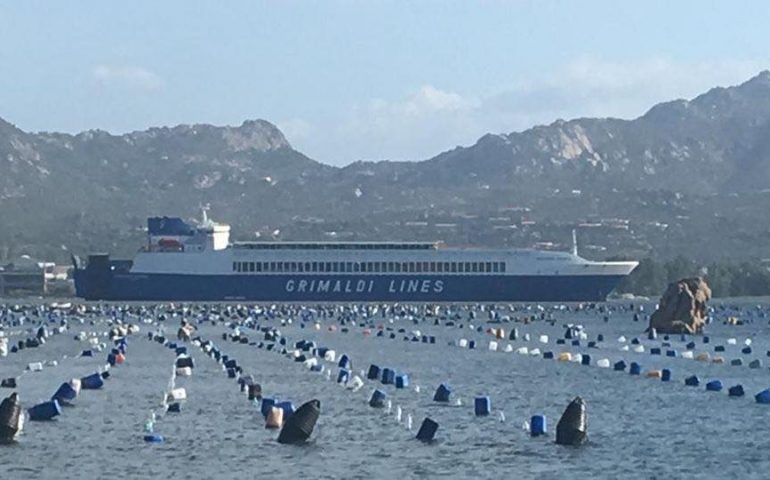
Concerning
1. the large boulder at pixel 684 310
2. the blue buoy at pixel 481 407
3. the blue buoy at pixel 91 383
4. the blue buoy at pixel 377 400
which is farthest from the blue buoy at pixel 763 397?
the large boulder at pixel 684 310

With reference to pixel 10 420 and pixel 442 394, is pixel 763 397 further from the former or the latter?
pixel 10 420

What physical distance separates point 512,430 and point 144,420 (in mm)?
9733

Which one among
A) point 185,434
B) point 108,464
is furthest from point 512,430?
point 108,464

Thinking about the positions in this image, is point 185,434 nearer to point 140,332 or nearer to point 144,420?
point 144,420

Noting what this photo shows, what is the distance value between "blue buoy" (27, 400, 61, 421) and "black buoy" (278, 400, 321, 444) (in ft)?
25.3

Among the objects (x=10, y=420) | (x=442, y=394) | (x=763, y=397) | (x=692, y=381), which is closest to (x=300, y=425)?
(x=10, y=420)

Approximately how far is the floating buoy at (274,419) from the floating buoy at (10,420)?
20.0ft

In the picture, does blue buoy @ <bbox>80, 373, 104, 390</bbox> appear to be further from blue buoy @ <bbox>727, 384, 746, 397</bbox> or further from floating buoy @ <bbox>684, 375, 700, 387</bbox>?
blue buoy @ <bbox>727, 384, 746, 397</bbox>

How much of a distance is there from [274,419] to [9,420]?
6.77 metres

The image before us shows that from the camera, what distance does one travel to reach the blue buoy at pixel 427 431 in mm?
48281

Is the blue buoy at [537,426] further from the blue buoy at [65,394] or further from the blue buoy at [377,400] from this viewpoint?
the blue buoy at [65,394]

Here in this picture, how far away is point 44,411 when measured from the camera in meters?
53.0

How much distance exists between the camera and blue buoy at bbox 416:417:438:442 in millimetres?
48281

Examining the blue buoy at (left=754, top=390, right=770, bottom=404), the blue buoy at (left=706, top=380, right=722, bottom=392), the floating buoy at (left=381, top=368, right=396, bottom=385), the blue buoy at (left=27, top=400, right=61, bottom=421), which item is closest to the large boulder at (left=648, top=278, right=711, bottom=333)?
the blue buoy at (left=706, top=380, right=722, bottom=392)
